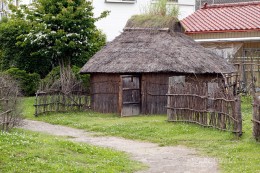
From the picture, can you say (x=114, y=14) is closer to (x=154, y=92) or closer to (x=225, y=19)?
(x=225, y=19)

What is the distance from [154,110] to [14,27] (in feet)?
34.1

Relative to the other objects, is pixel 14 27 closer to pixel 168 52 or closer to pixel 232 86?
pixel 168 52

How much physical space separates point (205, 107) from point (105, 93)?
21.6 ft

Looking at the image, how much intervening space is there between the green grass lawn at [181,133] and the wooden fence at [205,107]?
273 mm

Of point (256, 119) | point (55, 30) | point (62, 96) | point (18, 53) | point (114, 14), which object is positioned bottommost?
point (256, 119)

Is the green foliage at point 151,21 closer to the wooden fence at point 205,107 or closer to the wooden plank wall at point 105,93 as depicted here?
the wooden plank wall at point 105,93

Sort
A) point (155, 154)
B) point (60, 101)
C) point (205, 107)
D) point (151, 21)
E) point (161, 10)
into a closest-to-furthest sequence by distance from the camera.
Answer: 1. point (155, 154)
2. point (205, 107)
3. point (60, 101)
4. point (151, 21)
5. point (161, 10)

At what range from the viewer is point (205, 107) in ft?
61.5

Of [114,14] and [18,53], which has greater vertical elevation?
[114,14]

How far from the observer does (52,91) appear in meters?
23.9

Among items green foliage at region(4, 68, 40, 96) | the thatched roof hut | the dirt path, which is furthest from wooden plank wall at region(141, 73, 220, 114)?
green foliage at region(4, 68, 40, 96)

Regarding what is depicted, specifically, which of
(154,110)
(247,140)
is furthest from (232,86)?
(247,140)

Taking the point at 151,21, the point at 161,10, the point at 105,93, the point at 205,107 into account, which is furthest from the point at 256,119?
the point at 161,10

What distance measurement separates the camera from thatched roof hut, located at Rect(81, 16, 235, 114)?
2355 centimetres
